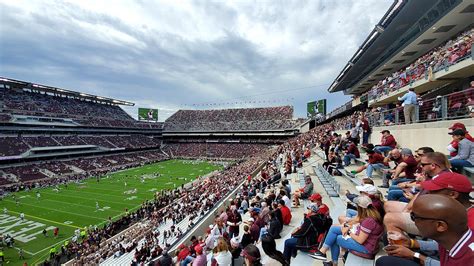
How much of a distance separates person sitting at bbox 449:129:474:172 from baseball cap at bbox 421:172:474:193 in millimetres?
3421

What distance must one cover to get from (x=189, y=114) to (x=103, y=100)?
26.5 metres

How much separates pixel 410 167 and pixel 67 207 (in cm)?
3105

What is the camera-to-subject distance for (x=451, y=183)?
2297mm

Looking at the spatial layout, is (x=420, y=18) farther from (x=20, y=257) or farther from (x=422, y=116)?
(x=20, y=257)

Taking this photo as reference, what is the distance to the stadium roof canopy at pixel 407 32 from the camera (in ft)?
53.4

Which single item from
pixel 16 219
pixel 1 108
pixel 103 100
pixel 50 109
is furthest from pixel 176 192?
pixel 103 100

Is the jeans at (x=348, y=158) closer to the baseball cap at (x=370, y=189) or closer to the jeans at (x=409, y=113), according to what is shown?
the jeans at (x=409, y=113)

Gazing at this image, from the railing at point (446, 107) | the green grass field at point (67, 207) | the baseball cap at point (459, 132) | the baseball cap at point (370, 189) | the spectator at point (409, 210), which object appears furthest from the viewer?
the green grass field at point (67, 207)

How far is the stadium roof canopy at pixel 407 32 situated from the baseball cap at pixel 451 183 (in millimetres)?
17308

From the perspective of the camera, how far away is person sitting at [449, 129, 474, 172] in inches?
193

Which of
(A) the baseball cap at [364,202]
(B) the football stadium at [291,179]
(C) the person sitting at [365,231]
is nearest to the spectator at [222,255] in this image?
(B) the football stadium at [291,179]

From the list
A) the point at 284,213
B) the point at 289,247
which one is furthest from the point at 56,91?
the point at 289,247

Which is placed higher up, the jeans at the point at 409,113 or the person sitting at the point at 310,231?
the jeans at the point at 409,113

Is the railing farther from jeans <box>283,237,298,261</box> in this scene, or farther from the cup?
jeans <box>283,237,298,261</box>
